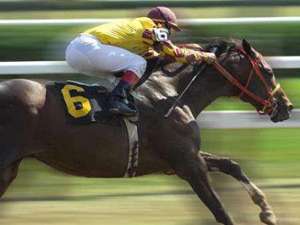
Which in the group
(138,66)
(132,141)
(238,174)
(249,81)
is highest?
(138,66)

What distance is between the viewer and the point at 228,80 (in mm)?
6965

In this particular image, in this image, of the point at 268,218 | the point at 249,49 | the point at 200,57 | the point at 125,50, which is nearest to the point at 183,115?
the point at 200,57

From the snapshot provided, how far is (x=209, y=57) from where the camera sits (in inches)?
266

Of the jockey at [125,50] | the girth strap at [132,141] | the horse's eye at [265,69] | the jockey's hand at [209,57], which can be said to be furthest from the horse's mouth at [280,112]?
the girth strap at [132,141]

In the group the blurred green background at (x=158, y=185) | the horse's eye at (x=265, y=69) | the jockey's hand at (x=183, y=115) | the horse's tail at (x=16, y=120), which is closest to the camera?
the horse's tail at (x=16, y=120)

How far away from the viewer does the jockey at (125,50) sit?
6.47 m

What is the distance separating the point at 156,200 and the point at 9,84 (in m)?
2.09

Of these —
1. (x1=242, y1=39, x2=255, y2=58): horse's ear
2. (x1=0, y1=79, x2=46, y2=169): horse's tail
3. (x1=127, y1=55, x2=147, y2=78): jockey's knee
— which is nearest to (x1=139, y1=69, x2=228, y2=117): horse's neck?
(x1=127, y1=55, x2=147, y2=78): jockey's knee

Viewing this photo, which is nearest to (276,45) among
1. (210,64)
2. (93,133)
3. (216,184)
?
(216,184)

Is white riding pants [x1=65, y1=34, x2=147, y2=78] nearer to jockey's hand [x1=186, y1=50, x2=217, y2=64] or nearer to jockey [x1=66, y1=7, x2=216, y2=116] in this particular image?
jockey [x1=66, y1=7, x2=216, y2=116]

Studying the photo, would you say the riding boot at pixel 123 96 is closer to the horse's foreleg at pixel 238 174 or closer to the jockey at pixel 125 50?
the jockey at pixel 125 50

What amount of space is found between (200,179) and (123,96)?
2.54 feet

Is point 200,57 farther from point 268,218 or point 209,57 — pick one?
point 268,218

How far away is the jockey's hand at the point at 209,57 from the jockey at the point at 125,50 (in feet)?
0.10
